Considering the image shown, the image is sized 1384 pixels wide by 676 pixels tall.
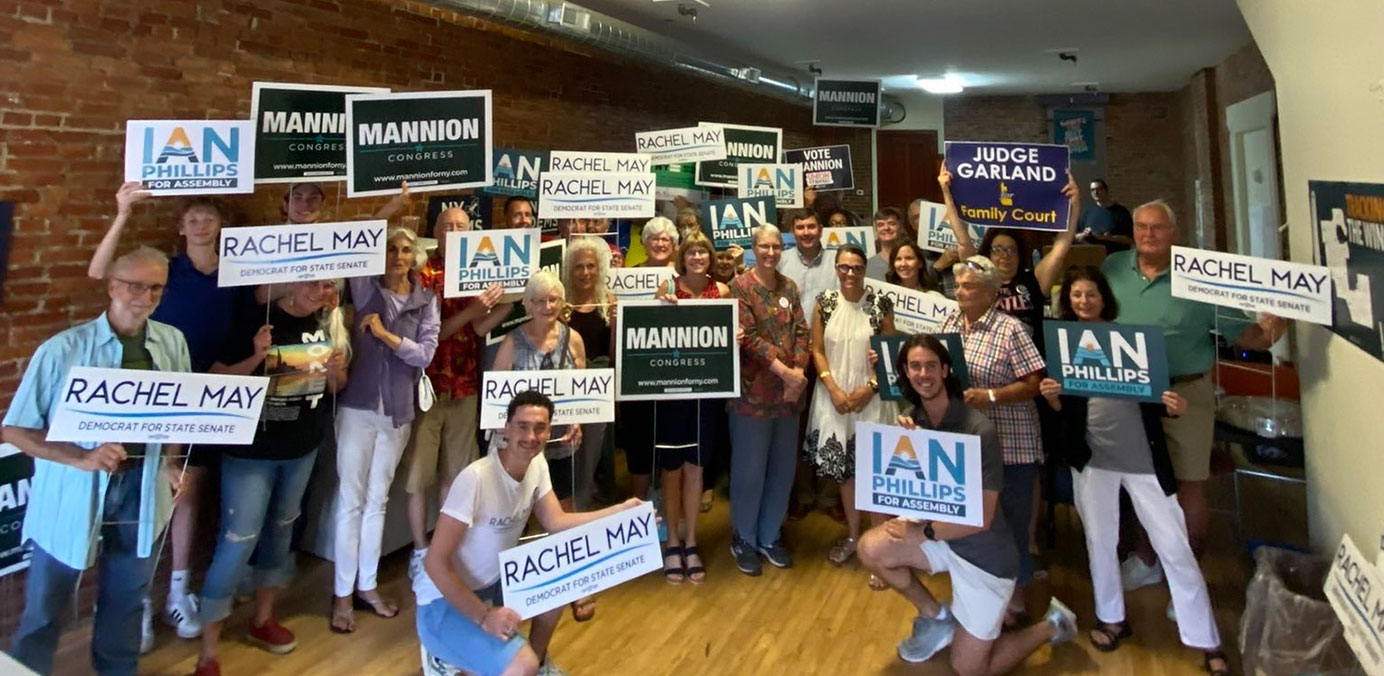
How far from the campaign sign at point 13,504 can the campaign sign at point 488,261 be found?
60.3 inches

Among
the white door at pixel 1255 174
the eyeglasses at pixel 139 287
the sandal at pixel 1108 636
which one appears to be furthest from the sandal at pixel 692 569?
the white door at pixel 1255 174

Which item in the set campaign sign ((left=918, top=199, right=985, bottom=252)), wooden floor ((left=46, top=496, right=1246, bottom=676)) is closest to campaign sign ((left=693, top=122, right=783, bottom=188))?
campaign sign ((left=918, top=199, right=985, bottom=252))

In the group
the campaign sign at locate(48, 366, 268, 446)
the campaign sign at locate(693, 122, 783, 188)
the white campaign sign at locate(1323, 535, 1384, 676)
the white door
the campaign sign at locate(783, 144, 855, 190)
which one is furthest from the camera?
the white door

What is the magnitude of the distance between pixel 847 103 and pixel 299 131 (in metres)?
5.32

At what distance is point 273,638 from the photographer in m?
3.03

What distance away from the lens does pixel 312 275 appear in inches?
114

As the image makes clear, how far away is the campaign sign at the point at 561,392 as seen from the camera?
2920mm

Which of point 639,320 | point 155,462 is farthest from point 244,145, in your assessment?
point 639,320

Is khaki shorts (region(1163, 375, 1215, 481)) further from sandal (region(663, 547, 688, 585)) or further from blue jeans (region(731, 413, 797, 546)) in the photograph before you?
sandal (region(663, 547, 688, 585))

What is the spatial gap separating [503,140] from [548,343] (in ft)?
9.02

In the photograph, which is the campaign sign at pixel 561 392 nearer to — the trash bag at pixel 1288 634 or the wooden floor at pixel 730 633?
the wooden floor at pixel 730 633

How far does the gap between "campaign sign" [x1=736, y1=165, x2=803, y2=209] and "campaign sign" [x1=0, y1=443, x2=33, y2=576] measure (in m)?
3.76

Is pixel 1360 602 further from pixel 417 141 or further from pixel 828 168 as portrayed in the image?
pixel 828 168

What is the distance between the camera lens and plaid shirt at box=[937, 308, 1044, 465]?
2.95 m
